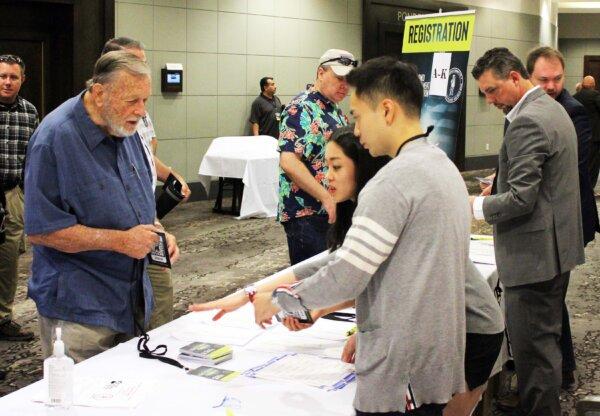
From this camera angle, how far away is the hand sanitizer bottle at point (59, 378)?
1936 millimetres

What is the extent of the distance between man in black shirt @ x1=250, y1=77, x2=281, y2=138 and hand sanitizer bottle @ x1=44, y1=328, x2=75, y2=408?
9.09 m

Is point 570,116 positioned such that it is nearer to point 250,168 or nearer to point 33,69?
point 250,168

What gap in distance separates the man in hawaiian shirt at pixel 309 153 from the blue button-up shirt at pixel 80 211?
4.19 ft

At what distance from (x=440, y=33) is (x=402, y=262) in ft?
17.8

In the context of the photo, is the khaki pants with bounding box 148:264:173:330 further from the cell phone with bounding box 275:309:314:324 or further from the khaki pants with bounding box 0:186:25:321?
the khaki pants with bounding box 0:186:25:321

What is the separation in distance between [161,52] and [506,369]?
6.98 metres

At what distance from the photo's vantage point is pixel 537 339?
11.0 ft

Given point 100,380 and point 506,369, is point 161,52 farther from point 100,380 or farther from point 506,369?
point 100,380

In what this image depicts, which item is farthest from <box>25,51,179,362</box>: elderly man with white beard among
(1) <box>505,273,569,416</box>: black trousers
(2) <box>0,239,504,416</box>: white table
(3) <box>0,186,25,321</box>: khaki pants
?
(3) <box>0,186,25,321</box>: khaki pants

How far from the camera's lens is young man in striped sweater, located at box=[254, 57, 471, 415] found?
5.80 feet

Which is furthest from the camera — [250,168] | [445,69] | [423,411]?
[250,168]

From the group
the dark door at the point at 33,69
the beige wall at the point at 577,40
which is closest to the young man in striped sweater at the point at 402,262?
the dark door at the point at 33,69

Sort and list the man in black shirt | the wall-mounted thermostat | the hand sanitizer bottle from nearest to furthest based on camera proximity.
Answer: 1. the hand sanitizer bottle
2. the wall-mounted thermostat
3. the man in black shirt

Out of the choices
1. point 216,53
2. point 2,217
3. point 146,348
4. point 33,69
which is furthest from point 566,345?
point 216,53
